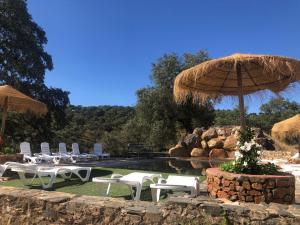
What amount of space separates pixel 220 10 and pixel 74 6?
628cm

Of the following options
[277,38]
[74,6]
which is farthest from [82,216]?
[277,38]

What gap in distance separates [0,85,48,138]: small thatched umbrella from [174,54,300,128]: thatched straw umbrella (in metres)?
5.89

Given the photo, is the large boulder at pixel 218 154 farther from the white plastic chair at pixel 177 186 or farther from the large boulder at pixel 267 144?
the white plastic chair at pixel 177 186

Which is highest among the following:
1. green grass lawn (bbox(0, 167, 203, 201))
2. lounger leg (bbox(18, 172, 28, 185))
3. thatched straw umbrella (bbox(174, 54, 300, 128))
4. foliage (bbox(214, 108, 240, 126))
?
foliage (bbox(214, 108, 240, 126))

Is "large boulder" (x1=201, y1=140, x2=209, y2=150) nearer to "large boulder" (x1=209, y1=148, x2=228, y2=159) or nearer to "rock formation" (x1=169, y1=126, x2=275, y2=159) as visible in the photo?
"rock formation" (x1=169, y1=126, x2=275, y2=159)

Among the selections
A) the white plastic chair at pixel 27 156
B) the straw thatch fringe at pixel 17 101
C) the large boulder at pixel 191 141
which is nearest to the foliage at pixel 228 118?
the large boulder at pixel 191 141

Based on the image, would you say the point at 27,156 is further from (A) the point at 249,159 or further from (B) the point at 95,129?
(B) the point at 95,129

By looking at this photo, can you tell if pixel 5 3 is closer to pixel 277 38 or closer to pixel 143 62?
pixel 143 62

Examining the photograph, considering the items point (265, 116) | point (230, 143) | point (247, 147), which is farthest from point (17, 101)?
point (265, 116)

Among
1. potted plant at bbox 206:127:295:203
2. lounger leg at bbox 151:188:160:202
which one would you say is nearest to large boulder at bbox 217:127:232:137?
potted plant at bbox 206:127:295:203

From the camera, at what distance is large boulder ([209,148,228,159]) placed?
1909cm

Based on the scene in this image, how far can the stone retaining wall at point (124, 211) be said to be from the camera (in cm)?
337

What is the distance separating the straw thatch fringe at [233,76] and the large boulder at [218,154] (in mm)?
11084

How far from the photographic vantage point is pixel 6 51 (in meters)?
21.4
